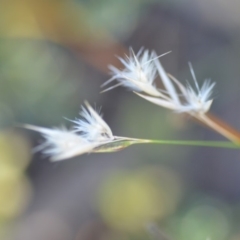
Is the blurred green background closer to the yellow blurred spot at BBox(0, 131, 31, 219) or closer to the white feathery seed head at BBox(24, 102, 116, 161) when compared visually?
the yellow blurred spot at BBox(0, 131, 31, 219)

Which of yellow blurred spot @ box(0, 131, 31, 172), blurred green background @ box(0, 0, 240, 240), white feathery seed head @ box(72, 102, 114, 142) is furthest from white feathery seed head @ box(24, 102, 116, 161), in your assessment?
yellow blurred spot @ box(0, 131, 31, 172)

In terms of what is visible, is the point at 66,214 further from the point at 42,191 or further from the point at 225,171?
the point at 225,171

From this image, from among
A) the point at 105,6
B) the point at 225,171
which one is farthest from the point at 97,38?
the point at 225,171

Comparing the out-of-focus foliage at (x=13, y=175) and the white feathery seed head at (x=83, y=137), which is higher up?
the out-of-focus foliage at (x=13, y=175)

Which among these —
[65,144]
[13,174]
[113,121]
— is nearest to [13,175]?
[13,174]

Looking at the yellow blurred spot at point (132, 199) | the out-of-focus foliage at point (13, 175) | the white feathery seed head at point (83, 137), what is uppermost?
the out-of-focus foliage at point (13, 175)

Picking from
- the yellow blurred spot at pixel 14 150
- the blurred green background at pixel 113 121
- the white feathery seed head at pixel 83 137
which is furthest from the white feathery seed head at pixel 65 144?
the yellow blurred spot at pixel 14 150

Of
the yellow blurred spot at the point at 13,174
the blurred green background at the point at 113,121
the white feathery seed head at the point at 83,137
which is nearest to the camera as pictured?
the white feathery seed head at the point at 83,137

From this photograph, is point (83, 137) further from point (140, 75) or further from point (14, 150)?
point (14, 150)

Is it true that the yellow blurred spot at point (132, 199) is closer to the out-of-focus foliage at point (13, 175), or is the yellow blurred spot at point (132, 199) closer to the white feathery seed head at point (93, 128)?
the out-of-focus foliage at point (13, 175)
